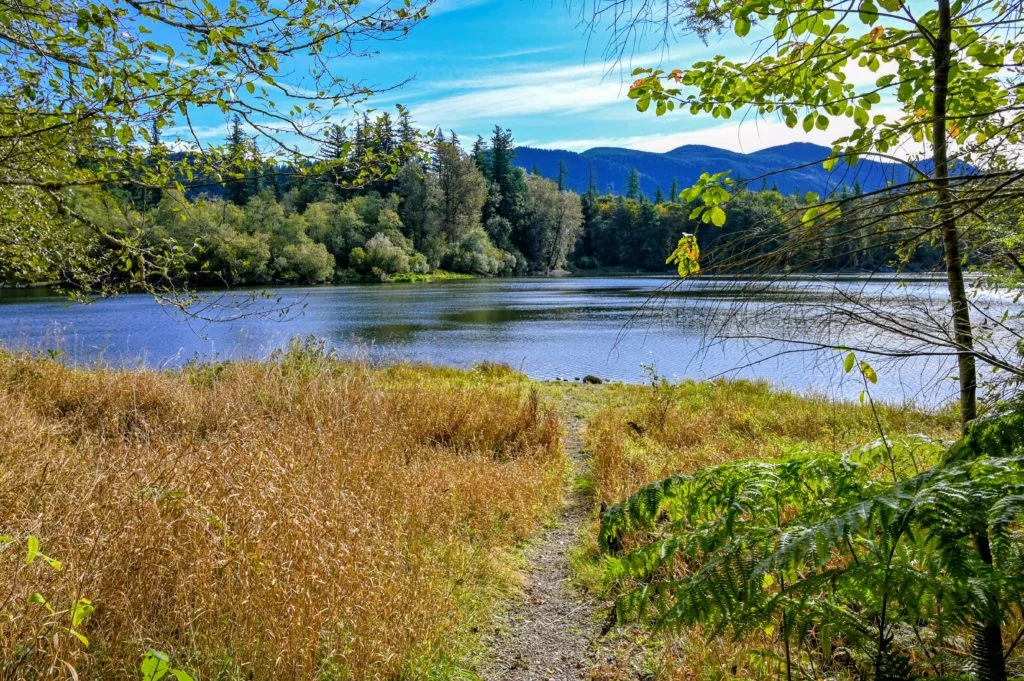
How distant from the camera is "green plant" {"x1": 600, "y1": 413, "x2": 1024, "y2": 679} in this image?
149 cm

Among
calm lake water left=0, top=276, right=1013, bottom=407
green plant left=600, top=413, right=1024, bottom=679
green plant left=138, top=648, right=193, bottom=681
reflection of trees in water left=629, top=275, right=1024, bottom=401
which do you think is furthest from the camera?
calm lake water left=0, top=276, right=1013, bottom=407

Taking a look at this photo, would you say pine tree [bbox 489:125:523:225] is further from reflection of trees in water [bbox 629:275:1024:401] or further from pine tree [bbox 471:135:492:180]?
reflection of trees in water [bbox 629:275:1024:401]

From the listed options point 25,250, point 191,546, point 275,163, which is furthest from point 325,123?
point 25,250

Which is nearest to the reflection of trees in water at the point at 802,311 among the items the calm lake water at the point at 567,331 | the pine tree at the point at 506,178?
the calm lake water at the point at 567,331

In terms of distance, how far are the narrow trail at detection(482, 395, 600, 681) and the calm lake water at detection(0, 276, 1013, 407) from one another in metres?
1.93

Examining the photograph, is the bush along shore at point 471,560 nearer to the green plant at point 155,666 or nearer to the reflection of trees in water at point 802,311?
the green plant at point 155,666

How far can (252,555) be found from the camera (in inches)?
120

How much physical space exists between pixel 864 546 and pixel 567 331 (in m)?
26.4

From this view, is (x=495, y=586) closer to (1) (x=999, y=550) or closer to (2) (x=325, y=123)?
(1) (x=999, y=550)

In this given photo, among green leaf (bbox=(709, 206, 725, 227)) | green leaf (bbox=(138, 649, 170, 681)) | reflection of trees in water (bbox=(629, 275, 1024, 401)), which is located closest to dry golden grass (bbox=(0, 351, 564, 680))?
green leaf (bbox=(138, 649, 170, 681))

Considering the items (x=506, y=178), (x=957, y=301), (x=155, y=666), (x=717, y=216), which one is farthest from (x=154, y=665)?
(x=506, y=178)

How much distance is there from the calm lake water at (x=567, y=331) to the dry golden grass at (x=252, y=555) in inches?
60.5

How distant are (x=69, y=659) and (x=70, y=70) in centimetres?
343

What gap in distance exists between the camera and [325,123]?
438 centimetres
